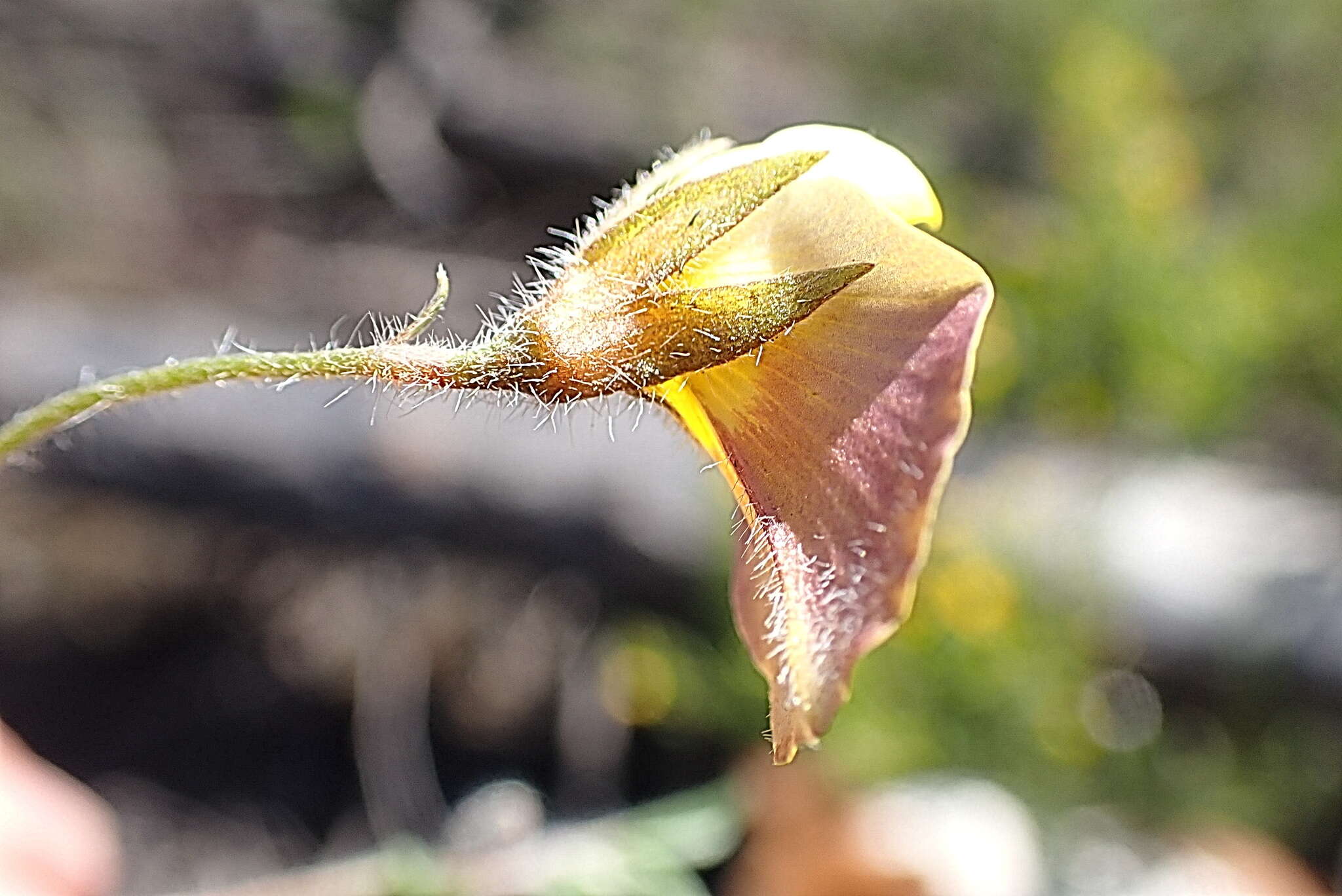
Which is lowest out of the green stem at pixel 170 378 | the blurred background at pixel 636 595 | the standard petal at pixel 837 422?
the blurred background at pixel 636 595

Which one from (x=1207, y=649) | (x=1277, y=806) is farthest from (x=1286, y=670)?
(x=1277, y=806)

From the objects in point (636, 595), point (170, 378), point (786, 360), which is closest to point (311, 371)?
point (170, 378)

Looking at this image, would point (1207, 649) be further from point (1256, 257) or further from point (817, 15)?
point (817, 15)

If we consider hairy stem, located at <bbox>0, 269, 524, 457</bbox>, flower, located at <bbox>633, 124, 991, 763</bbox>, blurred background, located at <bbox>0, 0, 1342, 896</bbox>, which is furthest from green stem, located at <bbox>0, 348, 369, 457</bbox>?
blurred background, located at <bbox>0, 0, 1342, 896</bbox>

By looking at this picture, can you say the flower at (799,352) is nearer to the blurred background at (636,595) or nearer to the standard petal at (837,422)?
the standard petal at (837,422)

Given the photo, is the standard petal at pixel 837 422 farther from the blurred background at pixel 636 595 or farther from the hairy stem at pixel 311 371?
the blurred background at pixel 636 595

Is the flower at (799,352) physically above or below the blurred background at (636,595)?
above

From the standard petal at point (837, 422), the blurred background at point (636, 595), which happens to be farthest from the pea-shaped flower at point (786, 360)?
the blurred background at point (636, 595)

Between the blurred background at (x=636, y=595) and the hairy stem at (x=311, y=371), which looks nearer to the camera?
the hairy stem at (x=311, y=371)
